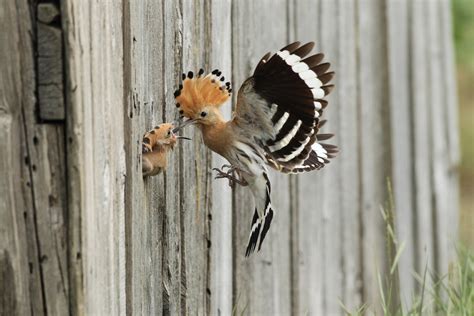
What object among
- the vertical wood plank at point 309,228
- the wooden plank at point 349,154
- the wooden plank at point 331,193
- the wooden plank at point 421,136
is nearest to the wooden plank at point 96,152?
the vertical wood plank at point 309,228

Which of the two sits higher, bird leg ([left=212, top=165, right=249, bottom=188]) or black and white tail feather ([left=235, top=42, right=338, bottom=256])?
black and white tail feather ([left=235, top=42, right=338, bottom=256])

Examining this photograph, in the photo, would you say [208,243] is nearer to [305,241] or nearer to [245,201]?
[245,201]

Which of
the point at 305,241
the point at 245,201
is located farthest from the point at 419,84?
the point at 245,201

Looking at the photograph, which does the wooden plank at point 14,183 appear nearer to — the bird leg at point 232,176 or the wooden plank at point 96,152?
the wooden plank at point 96,152

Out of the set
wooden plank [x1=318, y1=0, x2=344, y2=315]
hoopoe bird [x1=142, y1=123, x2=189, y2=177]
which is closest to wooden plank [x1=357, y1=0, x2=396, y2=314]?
wooden plank [x1=318, y1=0, x2=344, y2=315]

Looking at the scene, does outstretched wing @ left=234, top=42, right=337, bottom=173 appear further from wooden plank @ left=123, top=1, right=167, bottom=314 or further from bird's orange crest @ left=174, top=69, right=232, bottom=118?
wooden plank @ left=123, top=1, right=167, bottom=314
